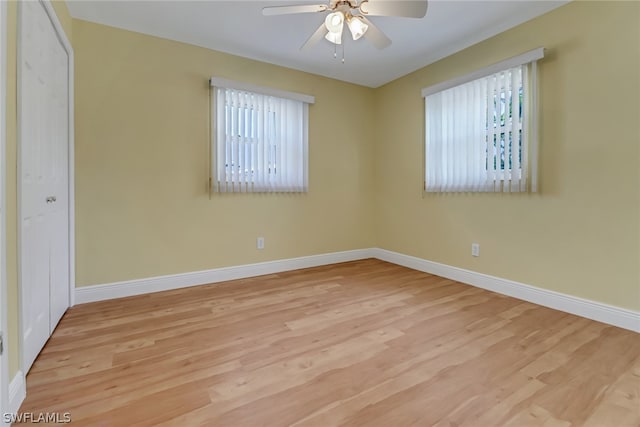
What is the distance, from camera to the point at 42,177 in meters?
1.75

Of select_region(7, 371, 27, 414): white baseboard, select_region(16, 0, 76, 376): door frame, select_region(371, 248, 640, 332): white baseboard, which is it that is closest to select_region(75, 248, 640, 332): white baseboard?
select_region(371, 248, 640, 332): white baseboard

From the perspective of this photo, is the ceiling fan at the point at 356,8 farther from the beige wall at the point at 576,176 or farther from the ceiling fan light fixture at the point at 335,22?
Result: the beige wall at the point at 576,176

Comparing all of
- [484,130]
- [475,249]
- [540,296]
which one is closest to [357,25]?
[484,130]

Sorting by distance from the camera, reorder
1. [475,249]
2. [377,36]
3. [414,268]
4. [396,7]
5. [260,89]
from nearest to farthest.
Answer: [396,7] < [377,36] < [475,249] < [260,89] < [414,268]

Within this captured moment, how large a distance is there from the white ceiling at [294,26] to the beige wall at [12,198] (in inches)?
51.9

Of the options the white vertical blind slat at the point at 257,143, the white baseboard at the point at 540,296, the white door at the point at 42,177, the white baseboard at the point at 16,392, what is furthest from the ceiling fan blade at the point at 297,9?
the white baseboard at the point at 540,296

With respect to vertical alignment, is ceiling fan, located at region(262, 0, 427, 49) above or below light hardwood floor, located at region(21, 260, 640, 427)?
above

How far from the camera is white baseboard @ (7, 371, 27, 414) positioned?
1.21m

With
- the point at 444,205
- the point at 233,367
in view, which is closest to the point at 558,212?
the point at 444,205

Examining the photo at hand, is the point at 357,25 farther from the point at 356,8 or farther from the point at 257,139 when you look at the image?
the point at 257,139

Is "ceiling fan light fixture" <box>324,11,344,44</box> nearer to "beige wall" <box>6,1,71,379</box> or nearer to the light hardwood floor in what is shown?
"beige wall" <box>6,1,71,379</box>

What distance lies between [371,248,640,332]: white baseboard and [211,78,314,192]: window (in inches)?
72.0

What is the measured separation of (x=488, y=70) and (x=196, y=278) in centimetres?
346

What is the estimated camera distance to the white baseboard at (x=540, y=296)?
2076 mm
